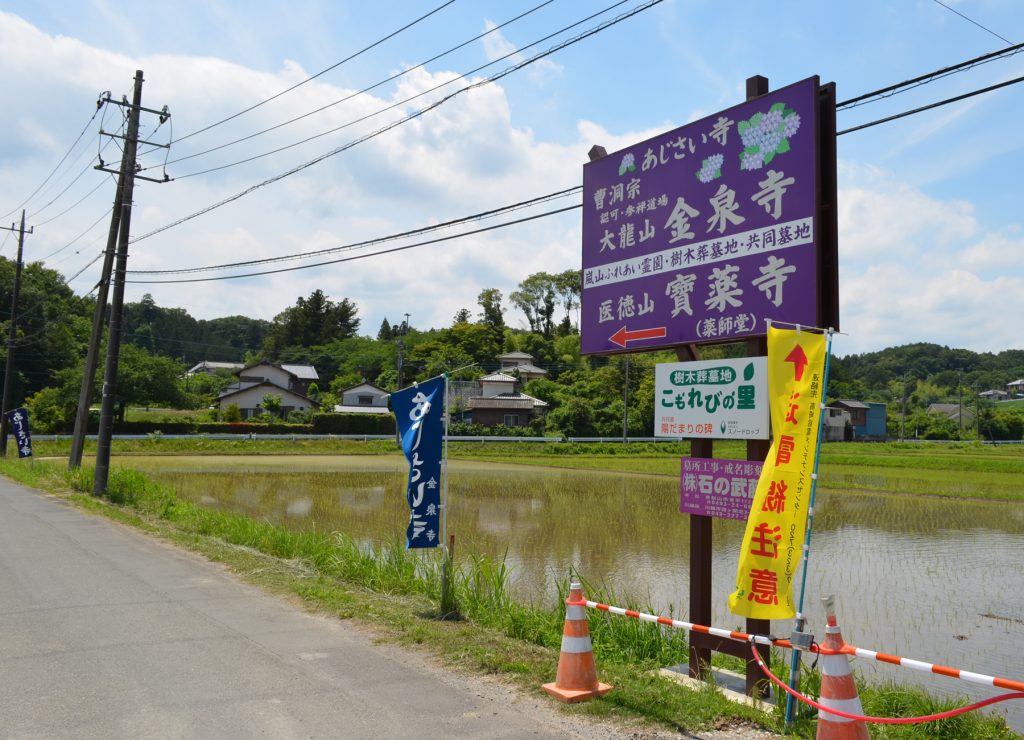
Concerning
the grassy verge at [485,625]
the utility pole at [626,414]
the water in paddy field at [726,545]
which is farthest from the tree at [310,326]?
the grassy verge at [485,625]

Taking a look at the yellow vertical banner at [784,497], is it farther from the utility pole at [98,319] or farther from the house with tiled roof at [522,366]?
the house with tiled roof at [522,366]

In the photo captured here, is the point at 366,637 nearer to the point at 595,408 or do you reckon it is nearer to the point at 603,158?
the point at 603,158

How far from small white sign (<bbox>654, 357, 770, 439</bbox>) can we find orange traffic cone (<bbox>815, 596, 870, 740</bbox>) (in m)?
1.79

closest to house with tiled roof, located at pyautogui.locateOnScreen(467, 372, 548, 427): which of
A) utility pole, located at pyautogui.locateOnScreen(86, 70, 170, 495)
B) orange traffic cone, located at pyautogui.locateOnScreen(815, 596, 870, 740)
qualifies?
utility pole, located at pyautogui.locateOnScreen(86, 70, 170, 495)

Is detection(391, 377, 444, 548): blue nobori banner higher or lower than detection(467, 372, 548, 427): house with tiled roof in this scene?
lower

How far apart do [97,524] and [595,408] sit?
45659 mm

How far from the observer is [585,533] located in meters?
15.4

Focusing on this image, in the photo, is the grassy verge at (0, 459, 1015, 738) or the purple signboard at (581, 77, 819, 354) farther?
the purple signboard at (581, 77, 819, 354)

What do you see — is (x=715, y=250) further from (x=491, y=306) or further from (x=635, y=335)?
(x=491, y=306)

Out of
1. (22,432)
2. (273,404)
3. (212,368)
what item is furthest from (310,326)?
(22,432)

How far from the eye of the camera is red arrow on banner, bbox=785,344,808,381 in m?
4.80

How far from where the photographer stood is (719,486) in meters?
5.90

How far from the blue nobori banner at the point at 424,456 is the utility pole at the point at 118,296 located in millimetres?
11516

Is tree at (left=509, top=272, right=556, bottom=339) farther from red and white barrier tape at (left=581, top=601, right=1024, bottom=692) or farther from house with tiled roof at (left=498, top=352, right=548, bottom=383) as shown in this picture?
A: red and white barrier tape at (left=581, top=601, right=1024, bottom=692)
